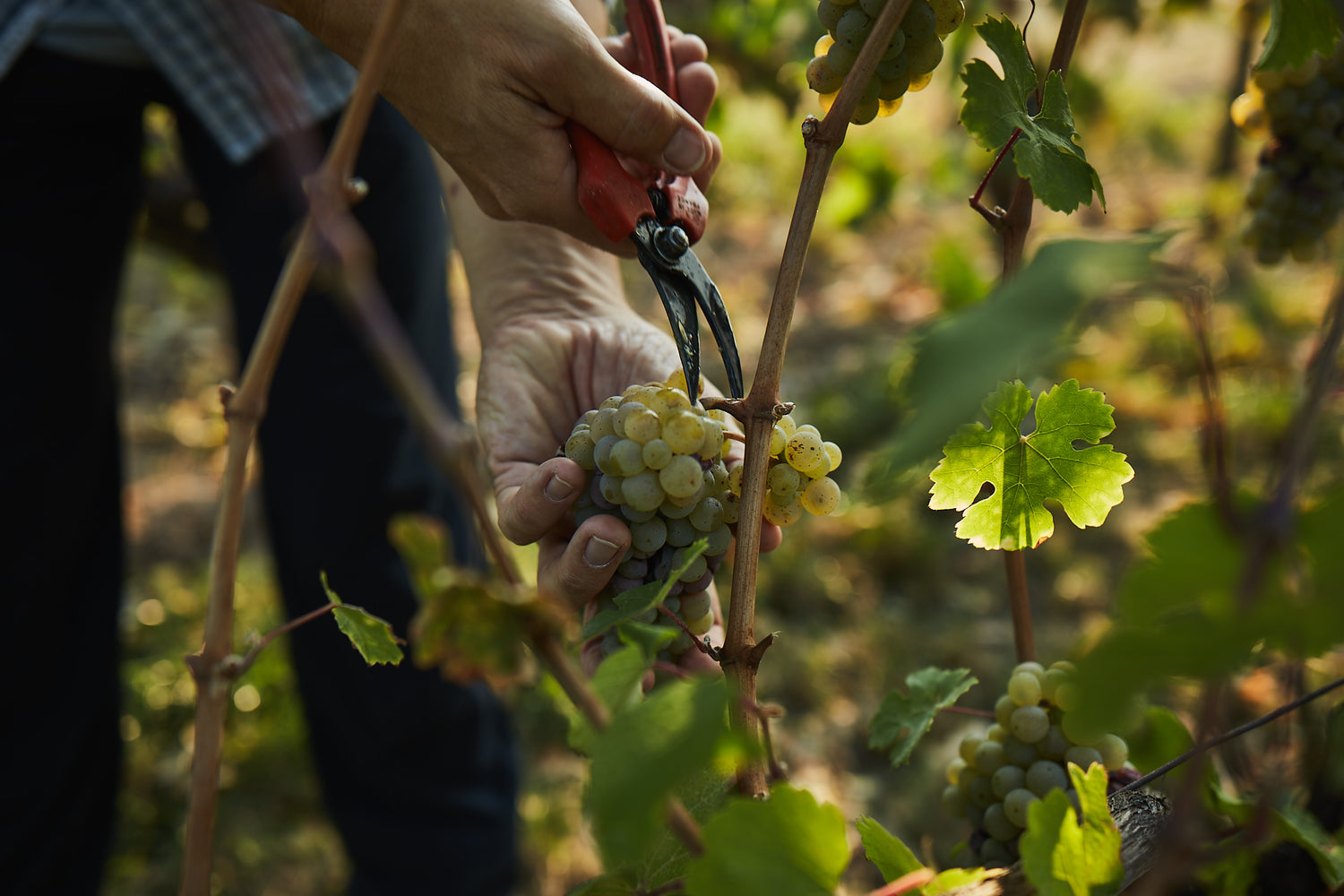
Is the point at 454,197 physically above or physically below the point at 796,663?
above

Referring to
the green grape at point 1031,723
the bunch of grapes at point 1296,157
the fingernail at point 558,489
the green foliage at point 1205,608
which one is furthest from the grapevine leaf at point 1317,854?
the bunch of grapes at point 1296,157

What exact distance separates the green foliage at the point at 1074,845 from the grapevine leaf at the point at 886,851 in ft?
0.28

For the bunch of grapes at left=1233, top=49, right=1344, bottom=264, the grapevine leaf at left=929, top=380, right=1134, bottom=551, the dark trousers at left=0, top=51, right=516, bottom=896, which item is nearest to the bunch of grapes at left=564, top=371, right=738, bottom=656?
the grapevine leaf at left=929, top=380, right=1134, bottom=551

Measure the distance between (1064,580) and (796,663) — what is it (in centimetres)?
82

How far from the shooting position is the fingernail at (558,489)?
0.79 meters

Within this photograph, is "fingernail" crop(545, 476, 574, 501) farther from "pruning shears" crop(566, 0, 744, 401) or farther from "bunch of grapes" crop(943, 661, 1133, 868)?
"bunch of grapes" crop(943, 661, 1133, 868)

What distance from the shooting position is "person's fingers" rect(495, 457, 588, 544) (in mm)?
794

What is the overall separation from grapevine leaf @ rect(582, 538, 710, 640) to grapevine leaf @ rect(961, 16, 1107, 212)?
1.18 feet

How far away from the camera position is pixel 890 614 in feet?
9.03

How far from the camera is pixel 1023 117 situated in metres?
0.71

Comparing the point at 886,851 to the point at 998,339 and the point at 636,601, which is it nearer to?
the point at 636,601

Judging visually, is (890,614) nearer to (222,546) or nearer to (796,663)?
(796,663)

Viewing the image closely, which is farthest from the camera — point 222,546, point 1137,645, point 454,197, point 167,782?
point 167,782

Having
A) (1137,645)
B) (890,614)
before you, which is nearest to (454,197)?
(1137,645)
